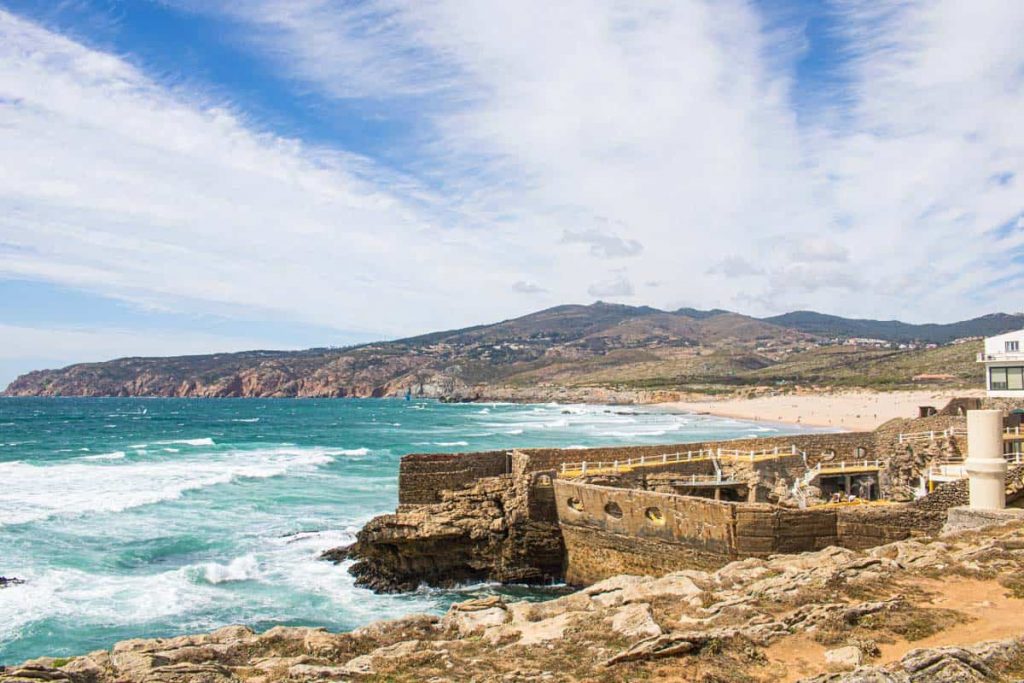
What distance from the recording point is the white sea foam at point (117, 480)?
30734 millimetres

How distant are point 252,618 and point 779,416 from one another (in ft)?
235

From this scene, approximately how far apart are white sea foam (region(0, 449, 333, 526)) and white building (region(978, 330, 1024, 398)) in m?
32.4

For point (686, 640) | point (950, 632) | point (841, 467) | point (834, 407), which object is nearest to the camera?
point (686, 640)

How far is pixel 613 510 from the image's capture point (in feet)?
57.5

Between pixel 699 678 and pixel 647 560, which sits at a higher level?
pixel 699 678

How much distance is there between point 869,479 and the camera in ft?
73.2

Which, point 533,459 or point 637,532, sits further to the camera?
point 533,459

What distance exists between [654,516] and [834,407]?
7005 cm

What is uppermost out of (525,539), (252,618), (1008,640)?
(1008,640)

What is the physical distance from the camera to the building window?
24672 mm

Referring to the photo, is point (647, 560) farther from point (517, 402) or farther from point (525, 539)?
point (517, 402)

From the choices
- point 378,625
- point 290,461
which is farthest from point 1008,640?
point 290,461

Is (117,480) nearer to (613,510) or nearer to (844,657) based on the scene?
(613,510)

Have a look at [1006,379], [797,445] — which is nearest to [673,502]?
[797,445]
